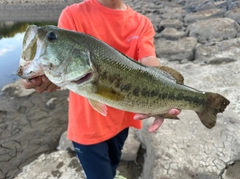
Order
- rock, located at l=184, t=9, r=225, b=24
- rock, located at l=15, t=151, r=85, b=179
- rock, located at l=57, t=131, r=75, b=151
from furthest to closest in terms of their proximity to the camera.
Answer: rock, located at l=184, t=9, r=225, b=24, rock, located at l=57, t=131, r=75, b=151, rock, located at l=15, t=151, r=85, b=179

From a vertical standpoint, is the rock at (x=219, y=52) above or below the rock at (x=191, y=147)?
below

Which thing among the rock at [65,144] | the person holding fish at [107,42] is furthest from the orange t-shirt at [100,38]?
the rock at [65,144]

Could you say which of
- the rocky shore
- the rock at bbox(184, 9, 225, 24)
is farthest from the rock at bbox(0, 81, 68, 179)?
the rock at bbox(184, 9, 225, 24)

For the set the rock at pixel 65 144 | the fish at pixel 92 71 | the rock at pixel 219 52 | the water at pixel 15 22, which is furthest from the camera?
the water at pixel 15 22

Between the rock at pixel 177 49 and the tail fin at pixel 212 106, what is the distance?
15.6 ft

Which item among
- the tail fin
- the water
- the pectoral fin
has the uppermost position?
the pectoral fin

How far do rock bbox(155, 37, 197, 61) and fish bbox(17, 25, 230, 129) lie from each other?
5.05 m

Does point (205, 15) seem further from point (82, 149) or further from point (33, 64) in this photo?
point (33, 64)

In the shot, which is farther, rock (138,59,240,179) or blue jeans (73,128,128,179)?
rock (138,59,240,179)

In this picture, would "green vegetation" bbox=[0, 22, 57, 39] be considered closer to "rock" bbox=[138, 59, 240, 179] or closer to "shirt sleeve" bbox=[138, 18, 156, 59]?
"rock" bbox=[138, 59, 240, 179]

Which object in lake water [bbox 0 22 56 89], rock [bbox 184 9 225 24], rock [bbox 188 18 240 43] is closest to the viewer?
Result: rock [bbox 188 18 240 43]

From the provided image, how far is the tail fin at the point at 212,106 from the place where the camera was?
84.9 inches

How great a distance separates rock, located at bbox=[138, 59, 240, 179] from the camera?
122 inches

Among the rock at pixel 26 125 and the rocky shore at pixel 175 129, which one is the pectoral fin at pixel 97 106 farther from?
the rock at pixel 26 125
